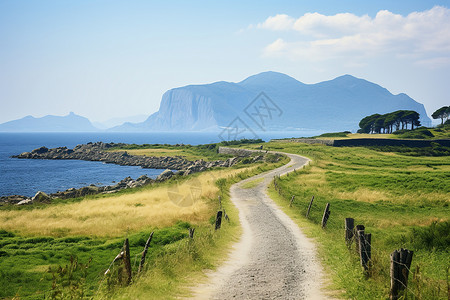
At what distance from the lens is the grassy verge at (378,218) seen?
11266mm

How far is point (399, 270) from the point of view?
9.59 meters

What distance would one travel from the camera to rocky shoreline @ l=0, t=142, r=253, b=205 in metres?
54.1

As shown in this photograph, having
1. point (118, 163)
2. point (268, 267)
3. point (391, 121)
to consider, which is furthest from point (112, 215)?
point (391, 121)

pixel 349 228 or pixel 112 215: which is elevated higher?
pixel 349 228

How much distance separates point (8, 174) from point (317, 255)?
89.3 metres

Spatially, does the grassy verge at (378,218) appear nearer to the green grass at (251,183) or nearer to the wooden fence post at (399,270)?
the wooden fence post at (399,270)

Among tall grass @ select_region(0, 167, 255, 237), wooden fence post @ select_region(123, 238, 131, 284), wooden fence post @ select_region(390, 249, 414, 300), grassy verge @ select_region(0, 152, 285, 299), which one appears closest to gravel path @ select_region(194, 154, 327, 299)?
grassy verge @ select_region(0, 152, 285, 299)

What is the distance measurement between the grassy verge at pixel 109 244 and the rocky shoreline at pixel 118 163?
1588 centimetres

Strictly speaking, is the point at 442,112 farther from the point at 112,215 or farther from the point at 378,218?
the point at 112,215

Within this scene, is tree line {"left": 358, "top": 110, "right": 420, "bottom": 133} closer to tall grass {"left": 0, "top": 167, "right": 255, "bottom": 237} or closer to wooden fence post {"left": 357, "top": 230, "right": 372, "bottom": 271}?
tall grass {"left": 0, "top": 167, "right": 255, "bottom": 237}

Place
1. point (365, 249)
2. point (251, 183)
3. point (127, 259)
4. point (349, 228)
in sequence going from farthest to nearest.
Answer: point (251, 183) → point (349, 228) → point (365, 249) → point (127, 259)

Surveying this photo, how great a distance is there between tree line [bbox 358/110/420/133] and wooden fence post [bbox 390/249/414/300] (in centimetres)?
14186

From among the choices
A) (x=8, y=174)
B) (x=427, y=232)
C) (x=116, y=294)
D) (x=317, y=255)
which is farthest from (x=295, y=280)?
(x=8, y=174)

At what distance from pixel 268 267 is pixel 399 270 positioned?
637 cm
